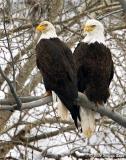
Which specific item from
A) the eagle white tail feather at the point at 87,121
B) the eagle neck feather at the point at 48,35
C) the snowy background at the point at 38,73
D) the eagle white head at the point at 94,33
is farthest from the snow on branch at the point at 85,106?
the snowy background at the point at 38,73

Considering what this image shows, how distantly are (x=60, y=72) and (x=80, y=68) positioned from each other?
335mm

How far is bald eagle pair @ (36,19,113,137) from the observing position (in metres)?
4.96

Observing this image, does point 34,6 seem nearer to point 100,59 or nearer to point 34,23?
point 34,23

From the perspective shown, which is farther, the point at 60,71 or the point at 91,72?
the point at 91,72

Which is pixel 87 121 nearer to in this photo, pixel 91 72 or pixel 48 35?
pixel 91 72

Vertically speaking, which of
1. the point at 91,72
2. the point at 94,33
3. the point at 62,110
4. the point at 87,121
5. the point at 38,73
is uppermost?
the point at 94,33

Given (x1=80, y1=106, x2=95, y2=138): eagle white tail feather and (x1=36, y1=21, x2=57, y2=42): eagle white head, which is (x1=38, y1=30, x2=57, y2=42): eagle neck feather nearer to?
(x1=36, y1=21, x2=57, y2=42): eagle white head

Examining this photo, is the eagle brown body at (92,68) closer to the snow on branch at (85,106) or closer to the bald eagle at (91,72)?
the bald eagle at (91,72)

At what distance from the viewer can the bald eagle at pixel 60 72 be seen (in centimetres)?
485

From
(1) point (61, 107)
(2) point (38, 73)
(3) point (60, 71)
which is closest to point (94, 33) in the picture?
(3) point (60, 71)

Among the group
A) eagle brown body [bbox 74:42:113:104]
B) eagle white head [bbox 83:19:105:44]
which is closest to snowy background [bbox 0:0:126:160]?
eagle white head [bbox 83:19:105:44]

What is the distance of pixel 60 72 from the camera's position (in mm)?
4957

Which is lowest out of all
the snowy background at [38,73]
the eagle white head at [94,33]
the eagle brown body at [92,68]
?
the snowy background at [38,73]

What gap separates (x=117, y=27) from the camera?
8.82m
